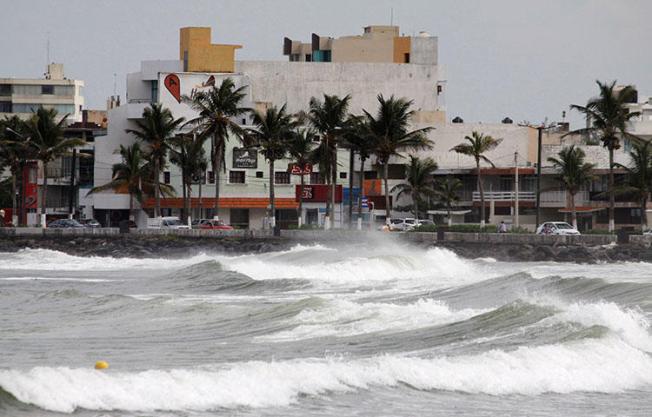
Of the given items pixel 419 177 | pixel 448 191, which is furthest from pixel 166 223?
pixel 448 191

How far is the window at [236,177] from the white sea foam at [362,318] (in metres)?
60.2

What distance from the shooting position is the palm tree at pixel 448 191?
91.6m

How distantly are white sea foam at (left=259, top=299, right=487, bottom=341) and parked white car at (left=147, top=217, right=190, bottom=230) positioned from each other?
4771 cm

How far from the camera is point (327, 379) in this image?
19.7 meters

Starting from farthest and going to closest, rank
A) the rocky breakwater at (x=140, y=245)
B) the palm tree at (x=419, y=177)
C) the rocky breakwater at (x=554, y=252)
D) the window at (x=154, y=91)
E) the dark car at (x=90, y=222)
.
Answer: the window at (x=154, y=91) < the palm tree at (x=419, y=177) < the dark car at (x=90, y=222) < the rocky breakwater at (x=140, y=245) < the rocky breakwater at (x=554, y=252)

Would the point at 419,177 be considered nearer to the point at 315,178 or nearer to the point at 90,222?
the point at 315,178

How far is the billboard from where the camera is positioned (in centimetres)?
9144

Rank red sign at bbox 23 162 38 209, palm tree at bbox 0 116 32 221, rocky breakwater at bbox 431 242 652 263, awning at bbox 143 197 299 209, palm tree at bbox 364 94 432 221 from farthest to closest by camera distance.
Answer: red sign at bbox 23 162 38 209 → awning at bbox 143 197 299 209 → palm tree at bbox 0 116 32 221 → palm tree at bbox 364 94 432 221 → rocky breakwater at bbox 431 242 652 263

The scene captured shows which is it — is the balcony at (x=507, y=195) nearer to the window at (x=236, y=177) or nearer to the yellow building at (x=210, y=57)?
the window at (x=236, y=177)

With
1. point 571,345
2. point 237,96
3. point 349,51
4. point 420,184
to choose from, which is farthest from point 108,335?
point 349,51

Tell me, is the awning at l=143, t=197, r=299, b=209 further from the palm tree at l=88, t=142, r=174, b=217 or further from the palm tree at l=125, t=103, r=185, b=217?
the palm tree at l=125, t=103, r=185, b=217

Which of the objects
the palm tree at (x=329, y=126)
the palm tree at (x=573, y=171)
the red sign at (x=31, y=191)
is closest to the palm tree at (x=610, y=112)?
the palm tree at (x=573, y=171)

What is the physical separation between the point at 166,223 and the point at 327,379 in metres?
66.1

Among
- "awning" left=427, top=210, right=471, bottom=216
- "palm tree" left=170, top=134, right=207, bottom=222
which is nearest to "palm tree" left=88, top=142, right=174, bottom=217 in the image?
"palm tree" left=170, top=134, right=207, bottom=222
